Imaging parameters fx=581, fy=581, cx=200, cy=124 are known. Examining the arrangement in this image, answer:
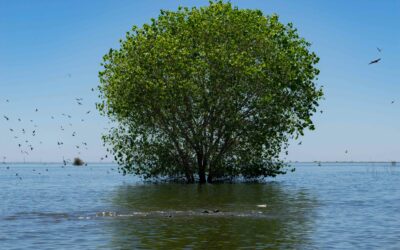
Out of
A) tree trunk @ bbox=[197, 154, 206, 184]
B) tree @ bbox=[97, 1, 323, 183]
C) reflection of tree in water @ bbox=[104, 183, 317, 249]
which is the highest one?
tree @ bbox=[97, 1, 323, 183]

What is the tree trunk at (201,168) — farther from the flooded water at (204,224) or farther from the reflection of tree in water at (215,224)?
the flooded water at (204,224)

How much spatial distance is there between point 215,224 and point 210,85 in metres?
32.9

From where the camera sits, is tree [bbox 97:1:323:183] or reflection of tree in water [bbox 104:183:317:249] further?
tree [bbox 97:1:323:183]

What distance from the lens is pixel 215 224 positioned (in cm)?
2991

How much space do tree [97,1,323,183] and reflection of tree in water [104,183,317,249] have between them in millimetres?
16743

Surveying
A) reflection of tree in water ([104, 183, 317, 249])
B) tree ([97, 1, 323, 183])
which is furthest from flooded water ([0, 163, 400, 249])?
tree ([97, 1, 323, 183])

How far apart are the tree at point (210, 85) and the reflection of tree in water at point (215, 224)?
659 inches

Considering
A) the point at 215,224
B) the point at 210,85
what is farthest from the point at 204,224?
the point at 210,85

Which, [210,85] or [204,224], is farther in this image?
[210,85]

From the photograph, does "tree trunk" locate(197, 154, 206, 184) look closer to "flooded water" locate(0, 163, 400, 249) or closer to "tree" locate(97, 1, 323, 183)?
"tree" locate(97, 1, 323, 183)

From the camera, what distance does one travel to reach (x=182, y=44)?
199 ft

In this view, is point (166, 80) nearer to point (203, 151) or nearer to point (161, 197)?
point (203, 151)

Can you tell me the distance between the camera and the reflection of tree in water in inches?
939

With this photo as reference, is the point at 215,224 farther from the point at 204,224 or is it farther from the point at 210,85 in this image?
the point at 210,85
